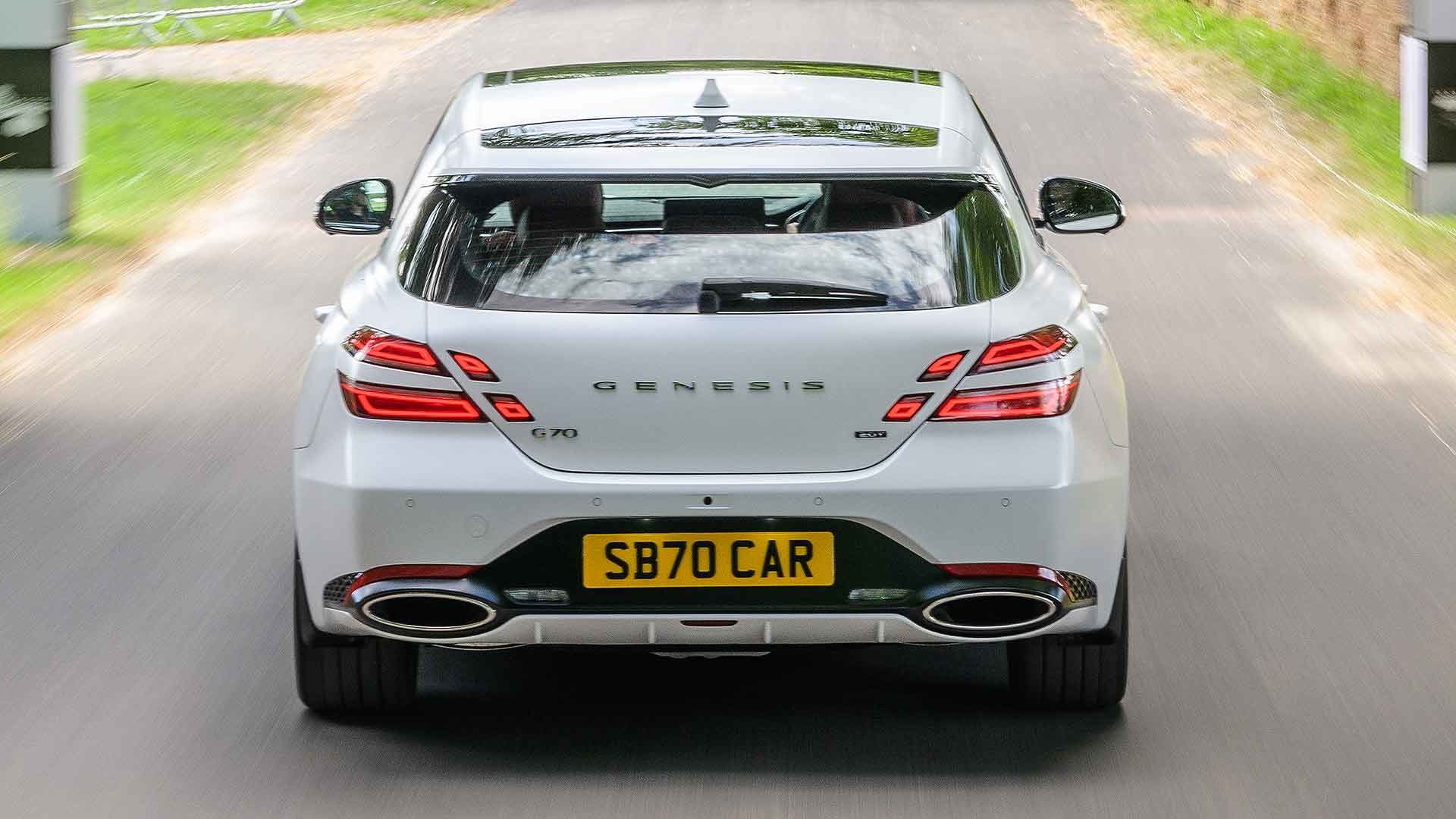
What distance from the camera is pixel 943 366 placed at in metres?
4.17

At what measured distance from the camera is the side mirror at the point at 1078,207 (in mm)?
5758

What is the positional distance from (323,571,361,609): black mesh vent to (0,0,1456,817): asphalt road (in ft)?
1.37

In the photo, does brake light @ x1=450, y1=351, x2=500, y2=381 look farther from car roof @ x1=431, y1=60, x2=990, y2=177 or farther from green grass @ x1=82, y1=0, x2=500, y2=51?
green grass @ x1=82, y1=0, x2=500, y2=51

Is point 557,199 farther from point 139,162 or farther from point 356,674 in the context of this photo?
point 139,162

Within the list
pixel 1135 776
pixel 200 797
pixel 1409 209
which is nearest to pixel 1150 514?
pixel 1135 776

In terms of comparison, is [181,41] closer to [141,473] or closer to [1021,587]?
[141,473]

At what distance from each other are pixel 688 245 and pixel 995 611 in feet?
3.32

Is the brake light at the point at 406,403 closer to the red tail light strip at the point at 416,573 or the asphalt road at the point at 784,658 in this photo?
the red tail light strip at the point at 416,573

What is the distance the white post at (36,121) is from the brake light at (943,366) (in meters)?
9.37

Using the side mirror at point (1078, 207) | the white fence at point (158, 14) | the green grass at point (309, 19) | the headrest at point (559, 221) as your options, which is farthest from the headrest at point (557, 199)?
the green grass at point (309, 19)

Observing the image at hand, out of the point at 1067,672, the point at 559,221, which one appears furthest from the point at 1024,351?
the point at 559,221

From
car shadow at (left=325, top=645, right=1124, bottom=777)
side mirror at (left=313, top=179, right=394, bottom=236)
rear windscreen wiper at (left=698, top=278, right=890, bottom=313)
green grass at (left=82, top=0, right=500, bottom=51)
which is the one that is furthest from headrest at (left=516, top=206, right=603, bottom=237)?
green grass at (left=82, top=0, right=500, bottom=51)

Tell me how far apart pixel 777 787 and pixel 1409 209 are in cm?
971

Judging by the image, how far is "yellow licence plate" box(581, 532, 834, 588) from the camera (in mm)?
4184
